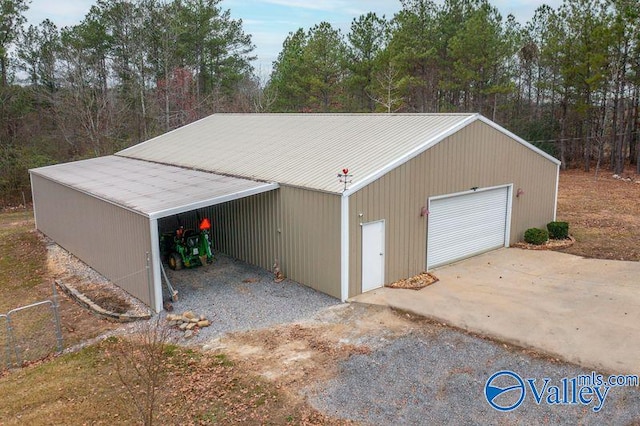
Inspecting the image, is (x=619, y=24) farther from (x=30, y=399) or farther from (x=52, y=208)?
(x=30, y=399)

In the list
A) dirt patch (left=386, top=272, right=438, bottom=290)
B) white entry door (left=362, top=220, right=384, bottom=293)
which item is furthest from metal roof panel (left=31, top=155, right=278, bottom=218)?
dirt patch (left=386, top=272, right=438, bottom=290)

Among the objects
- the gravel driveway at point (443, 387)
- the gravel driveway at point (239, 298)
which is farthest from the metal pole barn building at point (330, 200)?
the gravel driveway at point (443, 387)

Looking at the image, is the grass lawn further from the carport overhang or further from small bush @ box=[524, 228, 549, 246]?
small bush @ box=[524, 228, 549, 246]

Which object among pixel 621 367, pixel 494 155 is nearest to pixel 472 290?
pixel 621 367

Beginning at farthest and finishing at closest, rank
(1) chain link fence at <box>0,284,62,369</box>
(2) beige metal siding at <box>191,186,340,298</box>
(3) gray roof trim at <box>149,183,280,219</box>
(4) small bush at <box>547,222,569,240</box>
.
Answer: (4) small bush at <box>547,222,569,240</box>, (2) beige metal siding at <box>191,186,340,298</box>, (3) gray roof trim at <box>149,183,280,219</box>, (1) chain link fence at <box>0,284,62,369</box>

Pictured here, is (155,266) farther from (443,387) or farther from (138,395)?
(443,387)

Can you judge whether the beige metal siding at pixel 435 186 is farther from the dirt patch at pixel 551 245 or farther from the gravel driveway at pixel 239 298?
the gravel driveway at pixel 239 298
